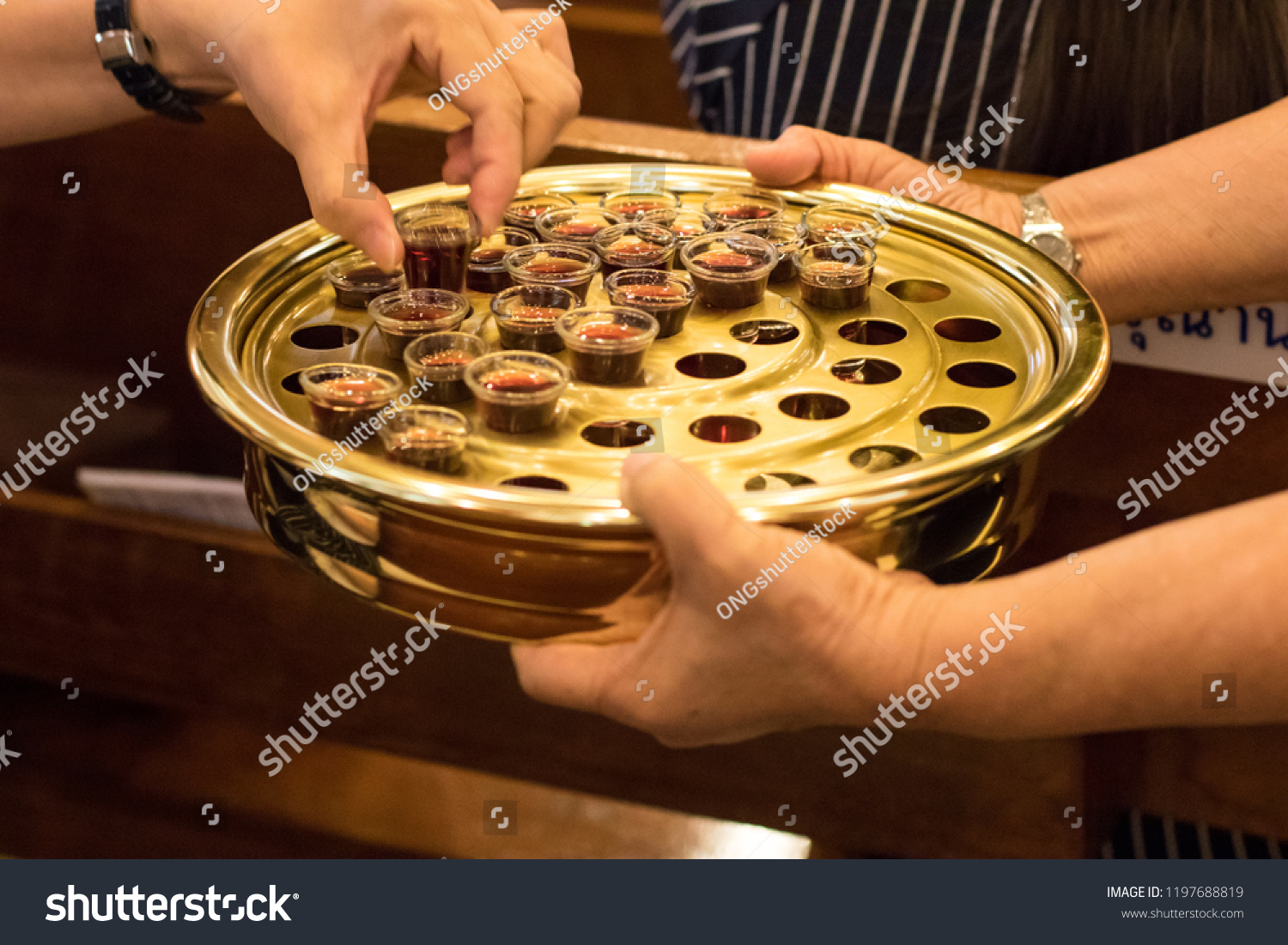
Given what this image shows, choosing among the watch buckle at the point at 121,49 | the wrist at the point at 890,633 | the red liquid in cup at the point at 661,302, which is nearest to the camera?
the wrist at the point at 890,633

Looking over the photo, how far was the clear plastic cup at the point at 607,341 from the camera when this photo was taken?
4.07 feet

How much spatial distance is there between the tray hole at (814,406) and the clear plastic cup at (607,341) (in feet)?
0.55

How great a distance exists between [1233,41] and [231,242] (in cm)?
197

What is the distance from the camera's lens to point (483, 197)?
4.54ft

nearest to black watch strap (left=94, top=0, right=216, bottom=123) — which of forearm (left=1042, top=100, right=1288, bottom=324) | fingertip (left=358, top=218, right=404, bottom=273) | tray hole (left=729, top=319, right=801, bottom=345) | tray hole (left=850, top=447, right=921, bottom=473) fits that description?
fingertip (left=358, top=218, right=404, bottom=273)

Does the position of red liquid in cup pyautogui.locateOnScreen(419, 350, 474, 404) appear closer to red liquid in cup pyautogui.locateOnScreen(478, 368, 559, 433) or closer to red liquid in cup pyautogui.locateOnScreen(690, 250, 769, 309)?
red liquid in cup pyautogui.locateOnScreen(478, 368, 559, 433)

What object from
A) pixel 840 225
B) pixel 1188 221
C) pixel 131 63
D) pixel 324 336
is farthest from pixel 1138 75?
pixel 131 63

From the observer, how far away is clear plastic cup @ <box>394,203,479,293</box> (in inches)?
55.0

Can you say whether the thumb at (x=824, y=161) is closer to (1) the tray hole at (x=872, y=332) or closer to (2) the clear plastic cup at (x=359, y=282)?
(1) the tray hole at (x=872, y=332)

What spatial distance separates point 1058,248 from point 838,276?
538mm

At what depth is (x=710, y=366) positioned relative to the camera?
4.32ft

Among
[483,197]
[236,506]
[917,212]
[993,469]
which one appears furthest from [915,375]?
[236,506]

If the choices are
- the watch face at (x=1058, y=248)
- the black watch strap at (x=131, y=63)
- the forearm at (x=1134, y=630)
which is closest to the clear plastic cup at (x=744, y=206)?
the watch face at (x=1058, y=248)

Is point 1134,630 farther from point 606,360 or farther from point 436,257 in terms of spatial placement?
point 436,257
